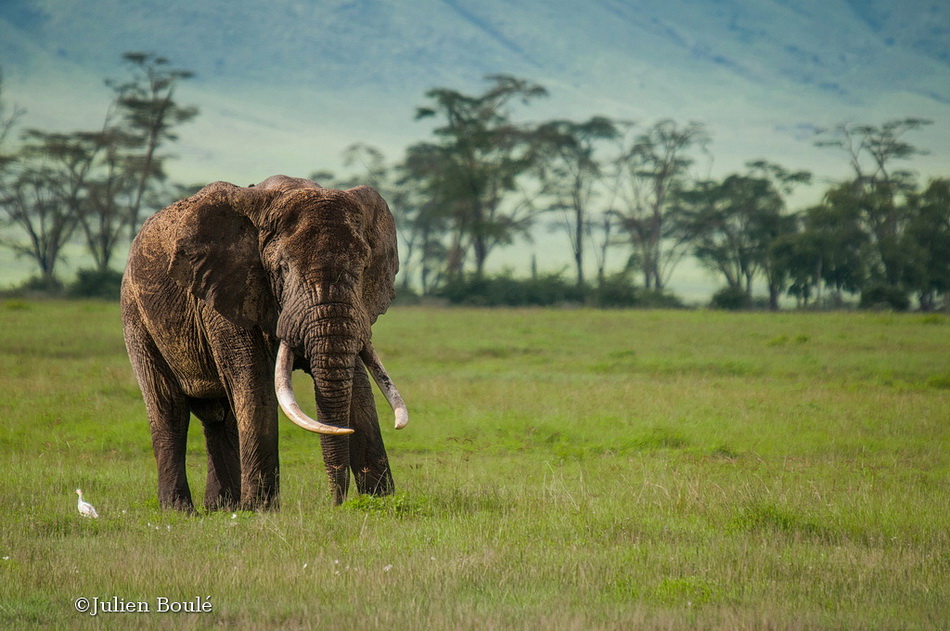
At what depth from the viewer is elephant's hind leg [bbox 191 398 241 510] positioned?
394 inches

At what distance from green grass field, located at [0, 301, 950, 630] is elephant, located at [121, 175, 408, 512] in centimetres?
53

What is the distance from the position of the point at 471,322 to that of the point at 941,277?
2746cm

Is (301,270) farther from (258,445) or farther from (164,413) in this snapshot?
(164,413)

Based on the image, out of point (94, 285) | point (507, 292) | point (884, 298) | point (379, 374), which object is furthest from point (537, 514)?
point (884, 298)

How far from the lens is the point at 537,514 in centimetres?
849

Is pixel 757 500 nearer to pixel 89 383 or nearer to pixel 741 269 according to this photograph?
pixel 89 383

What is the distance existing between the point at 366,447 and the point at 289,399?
3.83 ft

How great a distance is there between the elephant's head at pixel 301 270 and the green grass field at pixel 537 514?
1.08m

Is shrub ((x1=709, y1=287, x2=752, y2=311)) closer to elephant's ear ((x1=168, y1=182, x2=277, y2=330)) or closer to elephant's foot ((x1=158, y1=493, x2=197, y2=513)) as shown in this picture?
elephant's foot ((x1=158, y1=493, x2=197, y2=513))

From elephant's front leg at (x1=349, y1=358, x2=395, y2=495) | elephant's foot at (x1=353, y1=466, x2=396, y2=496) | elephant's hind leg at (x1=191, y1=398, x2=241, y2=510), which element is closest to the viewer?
elephant's front leg at (x1=349, y1=358, x2=395, y2=495)

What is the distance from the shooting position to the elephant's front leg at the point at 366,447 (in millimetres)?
8617

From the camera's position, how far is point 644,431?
14.5 meters

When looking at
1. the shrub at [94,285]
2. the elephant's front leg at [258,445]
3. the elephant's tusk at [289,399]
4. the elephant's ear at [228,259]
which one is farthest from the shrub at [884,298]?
the elephant's tusk at [289,399]

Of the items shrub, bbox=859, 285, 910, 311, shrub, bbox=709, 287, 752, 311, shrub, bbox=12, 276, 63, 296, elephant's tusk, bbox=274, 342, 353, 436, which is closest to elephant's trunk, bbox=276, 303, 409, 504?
elephant's tusk, bbox=274, 342, 353, 436
